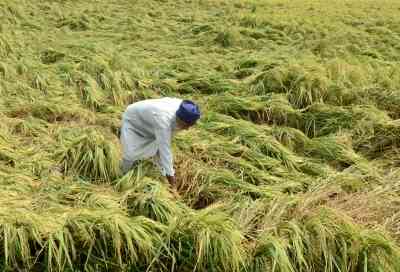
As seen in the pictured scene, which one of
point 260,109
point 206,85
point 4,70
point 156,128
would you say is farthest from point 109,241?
point 4,70

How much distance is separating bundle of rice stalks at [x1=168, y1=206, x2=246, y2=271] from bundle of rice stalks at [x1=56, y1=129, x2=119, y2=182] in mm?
1241

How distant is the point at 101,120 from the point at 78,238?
2672mm

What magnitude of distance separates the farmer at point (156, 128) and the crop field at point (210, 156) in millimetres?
149

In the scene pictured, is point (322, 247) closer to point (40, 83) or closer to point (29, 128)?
point (29, 128)

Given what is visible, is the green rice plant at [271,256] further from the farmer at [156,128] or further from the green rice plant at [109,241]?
the farmer at [156,128]

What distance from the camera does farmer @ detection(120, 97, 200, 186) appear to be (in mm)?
4312

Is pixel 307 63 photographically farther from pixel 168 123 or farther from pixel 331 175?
pixel 168 123

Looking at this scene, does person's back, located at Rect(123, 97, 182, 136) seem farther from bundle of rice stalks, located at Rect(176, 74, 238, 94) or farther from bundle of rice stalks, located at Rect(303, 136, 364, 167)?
bundle of rice stalks, located at Rect(176, 74, 238, 94)

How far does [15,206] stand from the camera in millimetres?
3736

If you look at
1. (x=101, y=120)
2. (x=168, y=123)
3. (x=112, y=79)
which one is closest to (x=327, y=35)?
(x=112, y=79)

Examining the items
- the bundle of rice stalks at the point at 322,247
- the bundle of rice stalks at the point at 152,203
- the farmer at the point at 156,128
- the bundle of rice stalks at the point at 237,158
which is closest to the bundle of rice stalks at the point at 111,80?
the bundle of rice stalks at the point at 237,158

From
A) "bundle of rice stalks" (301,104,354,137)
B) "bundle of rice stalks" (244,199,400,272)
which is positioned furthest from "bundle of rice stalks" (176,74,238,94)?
"bundle of rice stalks" (244,199,400,272)

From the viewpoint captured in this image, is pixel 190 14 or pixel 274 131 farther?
pixel 190 14

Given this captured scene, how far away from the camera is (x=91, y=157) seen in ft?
15.4
